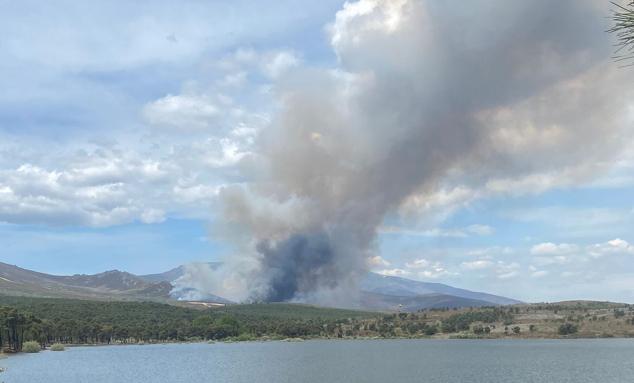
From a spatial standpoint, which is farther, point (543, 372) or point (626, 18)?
point (543, 372)

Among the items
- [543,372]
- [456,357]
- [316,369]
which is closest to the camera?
[543,372]

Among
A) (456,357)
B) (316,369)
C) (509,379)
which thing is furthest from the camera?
(456,357)

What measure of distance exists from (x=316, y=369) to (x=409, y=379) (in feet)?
120

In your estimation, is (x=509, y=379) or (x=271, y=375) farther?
(x=271, y=375)

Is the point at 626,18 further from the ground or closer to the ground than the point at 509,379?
further from the ground

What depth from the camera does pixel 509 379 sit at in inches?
5182

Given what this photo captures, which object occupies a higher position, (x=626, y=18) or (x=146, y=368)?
(x=626, y=18)

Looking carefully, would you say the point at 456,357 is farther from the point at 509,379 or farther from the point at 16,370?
the point at 16,370

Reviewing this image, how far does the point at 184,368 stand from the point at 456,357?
85617 millimetres

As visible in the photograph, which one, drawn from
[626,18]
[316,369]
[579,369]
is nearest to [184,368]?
[316,369]

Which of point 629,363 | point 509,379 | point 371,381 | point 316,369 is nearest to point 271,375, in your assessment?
point 316,369

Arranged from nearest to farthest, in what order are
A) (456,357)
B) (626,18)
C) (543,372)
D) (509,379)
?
(626,18)
(509,379)
(543,372)
(456,357)

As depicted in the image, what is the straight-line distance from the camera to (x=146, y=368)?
173625 mm

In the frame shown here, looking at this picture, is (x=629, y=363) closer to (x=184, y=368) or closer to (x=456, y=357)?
(x=456, y=357)
